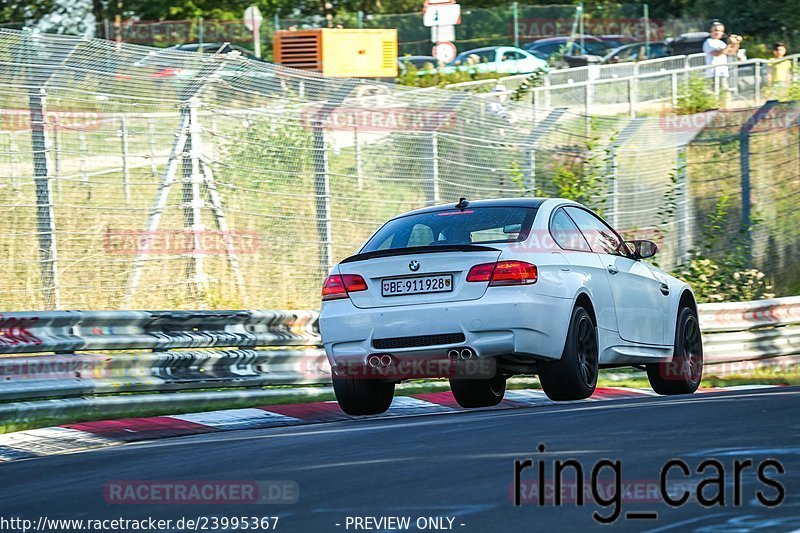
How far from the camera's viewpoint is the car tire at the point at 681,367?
39.0 feet

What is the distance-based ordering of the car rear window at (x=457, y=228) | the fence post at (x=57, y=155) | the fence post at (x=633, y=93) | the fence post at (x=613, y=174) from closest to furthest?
→ the car rear window at (x=457, y=228), the fence post at (x=57, y=155), the fence post at (x=613, y=174), the fence post at (x=633, y=93)

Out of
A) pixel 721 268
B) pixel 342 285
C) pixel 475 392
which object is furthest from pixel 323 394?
pixel 721 268

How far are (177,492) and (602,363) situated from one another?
465 centimetres

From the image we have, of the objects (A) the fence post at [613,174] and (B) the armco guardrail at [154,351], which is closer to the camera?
(B) the armco guardrail at [154,351]

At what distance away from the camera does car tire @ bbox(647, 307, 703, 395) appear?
39.0ft

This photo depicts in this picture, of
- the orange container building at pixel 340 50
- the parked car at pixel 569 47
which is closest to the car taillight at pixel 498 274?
the orange container building at pixel 340 50

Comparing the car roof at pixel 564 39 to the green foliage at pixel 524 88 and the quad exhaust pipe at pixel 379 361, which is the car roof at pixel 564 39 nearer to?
the green foliage at pixel 524 88

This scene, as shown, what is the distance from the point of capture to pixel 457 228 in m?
10.1

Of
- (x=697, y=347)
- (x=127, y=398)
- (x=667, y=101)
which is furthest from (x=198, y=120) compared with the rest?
(x=667, y=101)

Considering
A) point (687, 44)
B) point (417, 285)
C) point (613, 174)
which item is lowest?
point (417, 285)

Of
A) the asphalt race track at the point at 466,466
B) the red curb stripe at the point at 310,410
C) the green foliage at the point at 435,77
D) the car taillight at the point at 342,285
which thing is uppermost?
the green foliage at the point at 435,77

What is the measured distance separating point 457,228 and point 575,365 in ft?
3.97

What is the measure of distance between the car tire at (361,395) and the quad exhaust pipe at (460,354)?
1.05 m
